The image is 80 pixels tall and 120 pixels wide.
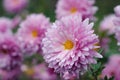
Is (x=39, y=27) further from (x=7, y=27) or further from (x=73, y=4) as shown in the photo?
(x=7, y=27)

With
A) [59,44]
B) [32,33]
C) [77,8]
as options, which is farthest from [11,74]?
[59,44]

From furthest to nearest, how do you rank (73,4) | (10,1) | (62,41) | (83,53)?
(10,1), (73,4), (62,41), (83,53)

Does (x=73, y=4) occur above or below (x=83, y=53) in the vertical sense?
above

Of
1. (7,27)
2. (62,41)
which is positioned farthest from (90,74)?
(7,27)

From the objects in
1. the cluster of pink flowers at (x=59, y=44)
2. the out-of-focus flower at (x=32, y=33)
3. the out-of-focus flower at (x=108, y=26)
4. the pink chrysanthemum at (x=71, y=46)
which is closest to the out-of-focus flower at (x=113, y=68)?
the cluster of pink flowers at (x=59, y=44)

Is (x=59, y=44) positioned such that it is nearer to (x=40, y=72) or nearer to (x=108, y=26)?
(x=40, y=72)

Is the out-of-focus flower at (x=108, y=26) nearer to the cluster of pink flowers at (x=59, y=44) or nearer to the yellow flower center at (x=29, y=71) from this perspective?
the cluster of pink flowers at (x=59, y=44)

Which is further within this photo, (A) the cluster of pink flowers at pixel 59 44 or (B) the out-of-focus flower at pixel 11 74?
(B) the out-of-focus flower at pixel 11 74
